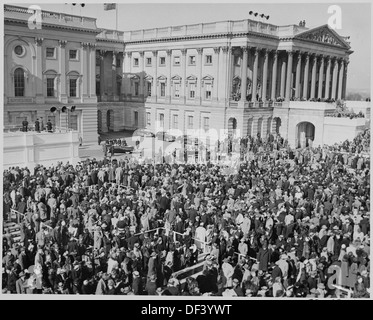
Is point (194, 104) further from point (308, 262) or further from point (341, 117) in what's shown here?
point (308, 262)

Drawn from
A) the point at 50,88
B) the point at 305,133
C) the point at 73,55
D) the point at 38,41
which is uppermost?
the point at 38,41

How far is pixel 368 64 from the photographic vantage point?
15297 mm

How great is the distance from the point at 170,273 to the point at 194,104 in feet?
61.4

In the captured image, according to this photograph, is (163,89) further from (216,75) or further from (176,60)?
(216,75)

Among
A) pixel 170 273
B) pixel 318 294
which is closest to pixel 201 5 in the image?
pixel 170 273

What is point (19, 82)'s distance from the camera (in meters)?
26.8

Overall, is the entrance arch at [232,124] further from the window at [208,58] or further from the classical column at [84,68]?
the classical column at [84,68]

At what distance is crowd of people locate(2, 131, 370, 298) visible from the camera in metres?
12.0

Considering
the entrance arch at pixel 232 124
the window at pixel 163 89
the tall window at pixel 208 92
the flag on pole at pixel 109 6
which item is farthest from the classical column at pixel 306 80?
the flag on pole at pixel 109 6

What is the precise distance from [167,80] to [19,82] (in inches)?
383

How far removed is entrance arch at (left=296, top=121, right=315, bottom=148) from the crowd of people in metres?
6.25

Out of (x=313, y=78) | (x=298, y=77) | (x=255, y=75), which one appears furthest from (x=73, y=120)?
(x=313, y=78)

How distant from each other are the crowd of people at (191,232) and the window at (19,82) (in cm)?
812

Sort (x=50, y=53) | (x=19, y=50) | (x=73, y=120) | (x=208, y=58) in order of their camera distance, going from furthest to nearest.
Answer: (x=208, y=58) → (x=73, y=120) → (x=50, y=53) → (x=19, y=50)
